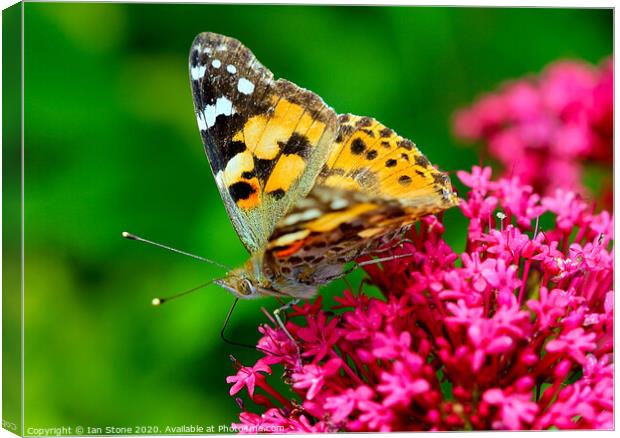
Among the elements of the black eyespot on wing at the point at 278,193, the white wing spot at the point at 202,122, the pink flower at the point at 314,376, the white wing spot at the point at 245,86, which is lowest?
the pink flower at the point at 314,376

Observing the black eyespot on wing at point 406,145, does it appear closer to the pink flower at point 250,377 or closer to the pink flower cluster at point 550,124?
the pink flower at point 250,377

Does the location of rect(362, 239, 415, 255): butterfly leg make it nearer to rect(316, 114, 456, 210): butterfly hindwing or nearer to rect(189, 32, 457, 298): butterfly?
rect(189, 32, 457, 298): butterfly

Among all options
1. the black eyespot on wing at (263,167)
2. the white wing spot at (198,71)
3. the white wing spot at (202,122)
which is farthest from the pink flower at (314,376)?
the white wing spot at (198,71)

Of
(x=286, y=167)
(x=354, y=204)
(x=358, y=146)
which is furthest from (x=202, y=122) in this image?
(x=354, y=204)

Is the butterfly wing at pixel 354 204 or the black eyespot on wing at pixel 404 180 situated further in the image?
the black eyespot on wing at pixel 404 180

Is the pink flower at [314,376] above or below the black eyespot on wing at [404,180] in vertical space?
below

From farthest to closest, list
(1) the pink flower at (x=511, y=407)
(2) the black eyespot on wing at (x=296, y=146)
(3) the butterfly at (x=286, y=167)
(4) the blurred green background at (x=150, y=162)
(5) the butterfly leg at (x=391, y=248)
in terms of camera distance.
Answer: (4) the blurred green background at (x=150, y=162)
(2) the black eyespot on wing at (x=296, y=146)
(5) the butterfly leg at (x=391, y=248)
(3) the butterfly at (x=286, y=167)
(1) the pink flower at (x=511, y=407)

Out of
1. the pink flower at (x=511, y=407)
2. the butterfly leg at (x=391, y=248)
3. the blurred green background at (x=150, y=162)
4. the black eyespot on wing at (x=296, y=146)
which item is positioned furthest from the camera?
the blurred green background at (x=150, y=162)

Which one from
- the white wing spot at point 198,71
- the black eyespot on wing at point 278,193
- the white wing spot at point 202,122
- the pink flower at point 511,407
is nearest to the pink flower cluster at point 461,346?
the pink flower at point 511,407

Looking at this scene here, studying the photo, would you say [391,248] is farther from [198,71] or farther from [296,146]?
[198,71]
